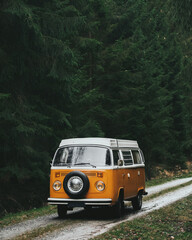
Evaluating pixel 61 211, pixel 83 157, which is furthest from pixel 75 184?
pixel 61 211

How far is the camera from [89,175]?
1214 cm

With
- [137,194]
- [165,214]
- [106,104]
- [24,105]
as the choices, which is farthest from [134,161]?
[106,104]

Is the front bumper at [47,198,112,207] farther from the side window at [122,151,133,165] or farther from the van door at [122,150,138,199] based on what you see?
the side window at [122,151,133,165]

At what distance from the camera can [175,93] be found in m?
46.9

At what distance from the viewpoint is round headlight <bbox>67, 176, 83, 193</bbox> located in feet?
39.4

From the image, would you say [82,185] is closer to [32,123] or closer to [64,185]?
[64,185]

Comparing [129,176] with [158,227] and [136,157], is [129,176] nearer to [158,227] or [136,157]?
[136,157]

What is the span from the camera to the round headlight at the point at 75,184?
1201cm

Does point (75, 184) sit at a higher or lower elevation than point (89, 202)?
higher

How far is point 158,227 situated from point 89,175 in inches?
94.6

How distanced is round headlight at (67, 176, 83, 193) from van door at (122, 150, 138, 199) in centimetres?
200

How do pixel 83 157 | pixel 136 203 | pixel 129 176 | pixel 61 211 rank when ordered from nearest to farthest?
pixel 83 157 < pixel 61 211 < pixel 129 176 < pixel 136 203

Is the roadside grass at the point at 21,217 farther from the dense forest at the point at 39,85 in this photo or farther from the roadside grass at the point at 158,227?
the roadside grass at the point at 158,227

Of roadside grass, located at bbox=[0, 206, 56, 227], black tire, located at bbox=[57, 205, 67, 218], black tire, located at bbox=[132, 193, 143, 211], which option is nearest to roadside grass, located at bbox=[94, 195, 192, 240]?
black tire, located at bbox=[132, 193, 143, 211]
